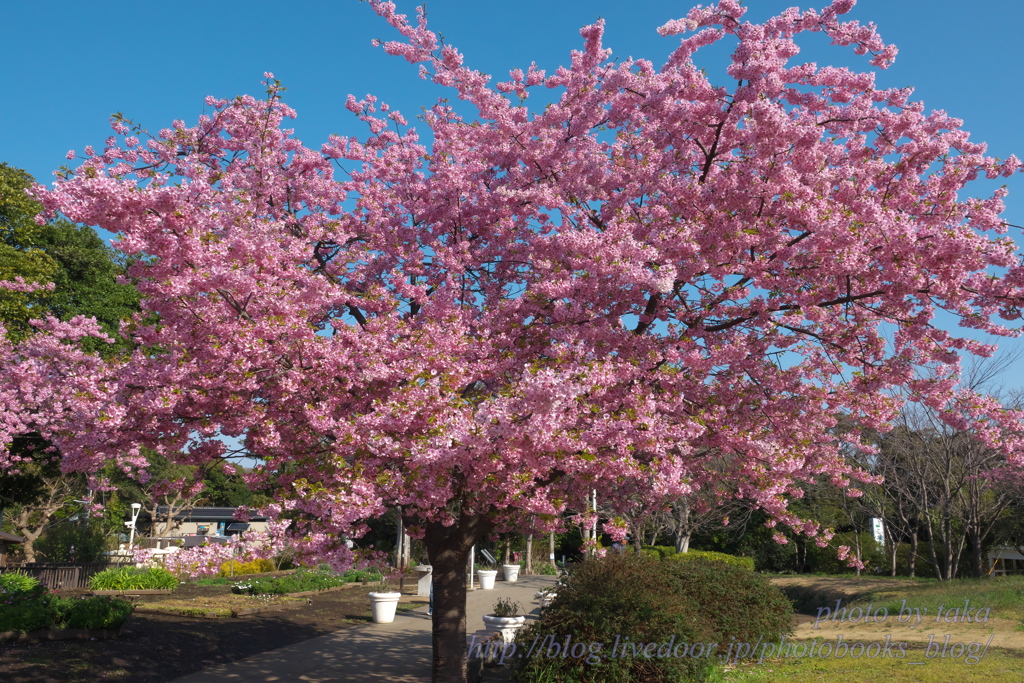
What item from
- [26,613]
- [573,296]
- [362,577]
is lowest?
[362,577]

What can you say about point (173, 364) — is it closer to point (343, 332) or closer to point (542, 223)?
point (343, 332)

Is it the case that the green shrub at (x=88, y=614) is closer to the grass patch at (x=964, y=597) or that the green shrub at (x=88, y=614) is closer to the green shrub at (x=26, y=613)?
the green shrub at (x=26, y=613)

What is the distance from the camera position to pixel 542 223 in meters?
9.39

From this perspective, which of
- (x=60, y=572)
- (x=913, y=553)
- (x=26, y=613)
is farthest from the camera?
(x=913, y=553)

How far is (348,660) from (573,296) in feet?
28.8

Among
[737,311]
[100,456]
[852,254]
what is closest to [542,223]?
[737,311]

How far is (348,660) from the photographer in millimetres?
12492

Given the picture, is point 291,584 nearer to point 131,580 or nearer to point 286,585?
point 286,585

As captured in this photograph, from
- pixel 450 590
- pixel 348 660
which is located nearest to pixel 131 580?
pixel 348 660

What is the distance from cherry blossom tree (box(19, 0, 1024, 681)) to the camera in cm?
639

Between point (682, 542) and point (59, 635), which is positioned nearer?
point (59, 635)

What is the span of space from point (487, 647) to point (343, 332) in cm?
669

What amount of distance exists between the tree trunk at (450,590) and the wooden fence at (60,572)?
17297 millimetres

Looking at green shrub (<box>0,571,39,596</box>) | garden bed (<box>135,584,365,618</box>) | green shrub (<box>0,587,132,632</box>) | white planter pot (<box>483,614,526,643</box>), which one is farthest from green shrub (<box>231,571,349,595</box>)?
white planter pot (<box>483,614,526,643</box>)
